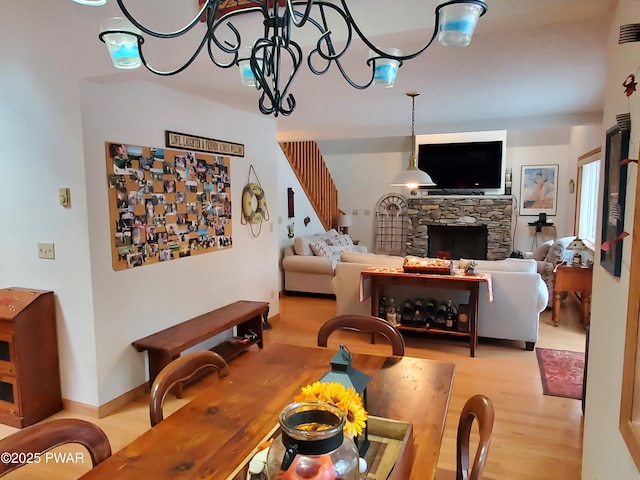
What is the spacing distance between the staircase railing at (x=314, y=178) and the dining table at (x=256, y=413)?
5.27m

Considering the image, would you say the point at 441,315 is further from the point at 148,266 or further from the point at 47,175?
the point at 47,175

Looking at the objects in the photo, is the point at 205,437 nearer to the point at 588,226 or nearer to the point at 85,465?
the point at 85,465

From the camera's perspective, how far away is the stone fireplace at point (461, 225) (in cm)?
837

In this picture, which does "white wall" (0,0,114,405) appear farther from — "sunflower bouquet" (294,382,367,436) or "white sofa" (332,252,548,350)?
"white sofa" (332,252,548,350)

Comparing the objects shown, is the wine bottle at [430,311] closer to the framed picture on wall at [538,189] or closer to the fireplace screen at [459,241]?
the fireplace screen at [459,241]

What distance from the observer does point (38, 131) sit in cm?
284

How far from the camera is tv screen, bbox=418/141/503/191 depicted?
8.09 meters

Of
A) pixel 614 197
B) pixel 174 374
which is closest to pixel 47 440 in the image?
pixel 174 374

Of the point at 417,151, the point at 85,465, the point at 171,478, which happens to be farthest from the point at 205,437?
the point at 417,151

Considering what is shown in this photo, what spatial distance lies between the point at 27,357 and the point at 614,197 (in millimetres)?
3266

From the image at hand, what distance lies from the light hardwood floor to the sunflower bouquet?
40cm

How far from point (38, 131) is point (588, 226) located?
6774 millimetres

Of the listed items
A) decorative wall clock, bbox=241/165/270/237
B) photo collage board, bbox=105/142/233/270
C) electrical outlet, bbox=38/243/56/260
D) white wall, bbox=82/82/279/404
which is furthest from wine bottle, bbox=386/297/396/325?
electrical outlet, bbox=38/243/56/260

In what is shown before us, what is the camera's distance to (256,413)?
1.45 meters
